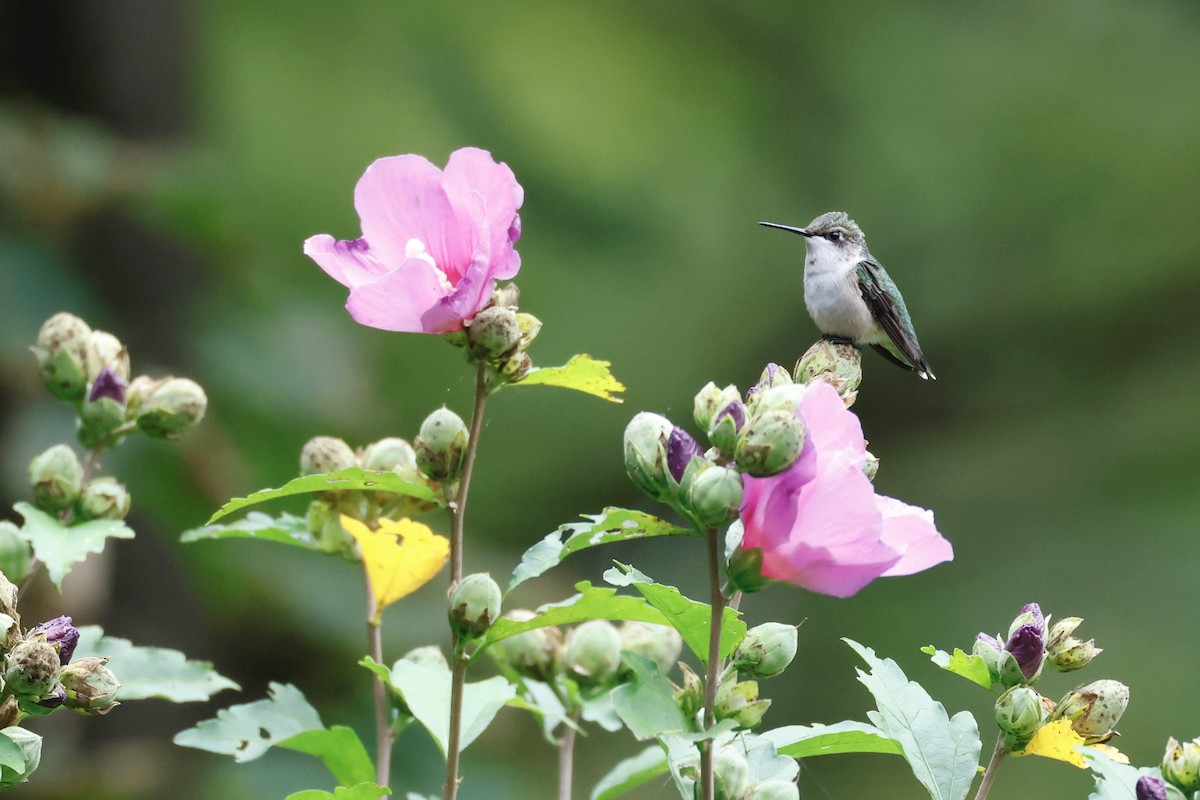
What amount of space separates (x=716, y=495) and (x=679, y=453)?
55 mm

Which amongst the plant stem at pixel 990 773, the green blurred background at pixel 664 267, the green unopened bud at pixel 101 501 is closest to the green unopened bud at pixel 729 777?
the plant stem at pixel 990 773

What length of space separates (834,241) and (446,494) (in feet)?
3.42

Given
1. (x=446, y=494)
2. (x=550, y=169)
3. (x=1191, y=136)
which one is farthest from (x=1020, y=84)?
(x=446, y=494)

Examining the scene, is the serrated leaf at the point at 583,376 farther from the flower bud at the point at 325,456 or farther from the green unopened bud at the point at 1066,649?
the green unopened bud at the point at 1066,649

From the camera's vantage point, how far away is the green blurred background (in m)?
2.68

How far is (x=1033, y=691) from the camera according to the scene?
73cm

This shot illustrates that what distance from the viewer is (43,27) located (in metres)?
3.07

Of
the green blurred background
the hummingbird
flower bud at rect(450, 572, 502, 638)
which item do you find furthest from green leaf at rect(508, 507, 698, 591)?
the green blurred background

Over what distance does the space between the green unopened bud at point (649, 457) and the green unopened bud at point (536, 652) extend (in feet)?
0.93

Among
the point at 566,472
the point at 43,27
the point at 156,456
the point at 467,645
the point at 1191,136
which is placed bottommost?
the point at 467,645

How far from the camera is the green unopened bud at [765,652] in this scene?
2.28 feet

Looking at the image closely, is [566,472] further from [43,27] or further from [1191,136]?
[1191,136]

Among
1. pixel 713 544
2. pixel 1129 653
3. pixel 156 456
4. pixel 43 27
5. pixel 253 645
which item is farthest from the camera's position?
pixel 1129 653

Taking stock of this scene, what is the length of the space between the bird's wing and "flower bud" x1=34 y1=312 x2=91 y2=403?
858 mm
